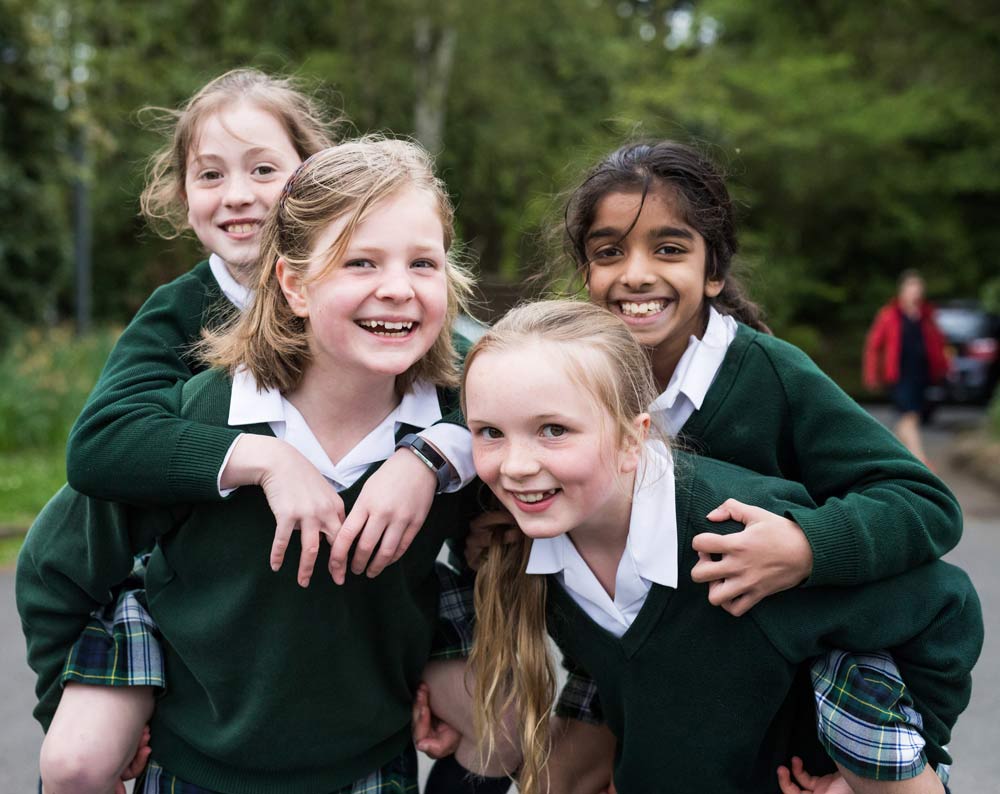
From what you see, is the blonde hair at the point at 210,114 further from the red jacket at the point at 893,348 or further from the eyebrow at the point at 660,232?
the red jacket at the point at 893,348

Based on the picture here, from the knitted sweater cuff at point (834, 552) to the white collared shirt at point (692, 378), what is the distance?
37 centimetres

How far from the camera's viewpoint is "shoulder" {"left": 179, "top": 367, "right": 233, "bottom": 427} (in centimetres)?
208

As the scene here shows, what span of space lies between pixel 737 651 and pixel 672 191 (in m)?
0.98

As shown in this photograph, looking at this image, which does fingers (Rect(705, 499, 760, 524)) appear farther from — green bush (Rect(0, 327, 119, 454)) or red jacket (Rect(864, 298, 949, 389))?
red jacket (Rect(864, 298, 949, 389))

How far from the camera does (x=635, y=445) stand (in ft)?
6.70

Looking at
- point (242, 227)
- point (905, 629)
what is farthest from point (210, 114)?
point (905, 629)

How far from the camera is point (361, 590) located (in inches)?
81.7

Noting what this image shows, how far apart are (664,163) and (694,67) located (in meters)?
18.7

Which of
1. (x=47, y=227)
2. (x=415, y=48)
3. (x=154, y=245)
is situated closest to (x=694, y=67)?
(x=415, y=48)

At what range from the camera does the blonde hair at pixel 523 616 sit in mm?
2061

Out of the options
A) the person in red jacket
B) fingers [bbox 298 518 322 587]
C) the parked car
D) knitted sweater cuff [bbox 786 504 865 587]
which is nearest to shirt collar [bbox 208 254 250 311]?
fingers [bbox 298 518 322 587]

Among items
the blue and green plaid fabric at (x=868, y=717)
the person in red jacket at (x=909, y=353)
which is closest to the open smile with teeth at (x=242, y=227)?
the blue and green plaid fabric at (x=868, y=717)

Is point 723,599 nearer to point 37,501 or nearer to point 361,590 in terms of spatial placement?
point 361,590

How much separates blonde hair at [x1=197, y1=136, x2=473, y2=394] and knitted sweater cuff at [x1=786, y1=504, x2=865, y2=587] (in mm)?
779
